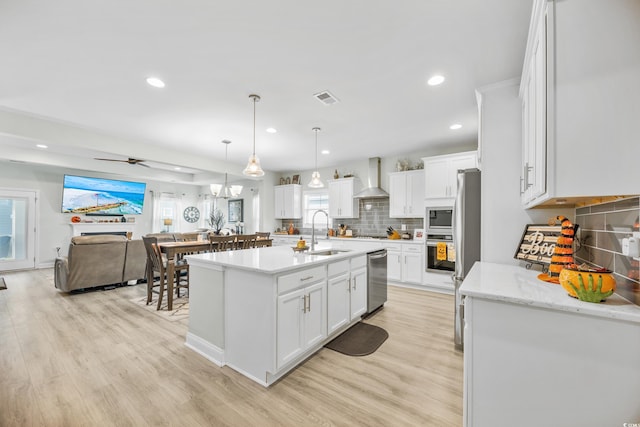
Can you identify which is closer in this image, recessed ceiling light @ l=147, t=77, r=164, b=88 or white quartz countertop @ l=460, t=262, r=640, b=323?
white quartz countertop @ l=460, t=262, r=640, b=323

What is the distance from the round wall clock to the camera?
9.38 meters

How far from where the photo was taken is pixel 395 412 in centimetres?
174

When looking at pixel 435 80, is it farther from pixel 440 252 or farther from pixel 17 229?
pixel 17 229

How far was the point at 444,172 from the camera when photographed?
15.0 feet

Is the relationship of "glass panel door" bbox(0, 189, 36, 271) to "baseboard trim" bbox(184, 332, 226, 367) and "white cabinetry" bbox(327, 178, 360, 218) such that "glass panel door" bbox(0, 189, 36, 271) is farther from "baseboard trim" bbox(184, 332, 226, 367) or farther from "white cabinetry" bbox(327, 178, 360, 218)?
"white cabinetry" bbox(327, 178, 360, 218)

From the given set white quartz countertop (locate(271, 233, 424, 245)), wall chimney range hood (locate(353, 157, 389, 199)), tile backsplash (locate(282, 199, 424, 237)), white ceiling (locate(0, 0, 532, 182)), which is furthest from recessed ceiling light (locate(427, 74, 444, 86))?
tile backsplash (locate(282, 199, 424, 237))

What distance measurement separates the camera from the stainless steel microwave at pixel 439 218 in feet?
14.6

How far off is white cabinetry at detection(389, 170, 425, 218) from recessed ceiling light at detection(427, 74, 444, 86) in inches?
99.1

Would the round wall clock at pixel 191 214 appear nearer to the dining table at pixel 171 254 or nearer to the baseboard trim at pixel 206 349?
the dining table at pixel 171 254

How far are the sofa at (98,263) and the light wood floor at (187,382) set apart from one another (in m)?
1.26

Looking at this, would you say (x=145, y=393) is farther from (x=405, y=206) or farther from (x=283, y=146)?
(x=405, y=206)

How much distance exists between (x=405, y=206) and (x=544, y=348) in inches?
164

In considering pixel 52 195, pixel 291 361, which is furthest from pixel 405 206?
pixel 52 195

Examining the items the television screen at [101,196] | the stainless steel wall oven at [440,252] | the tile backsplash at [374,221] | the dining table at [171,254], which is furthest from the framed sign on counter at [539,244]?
the television screen at [101,196]
